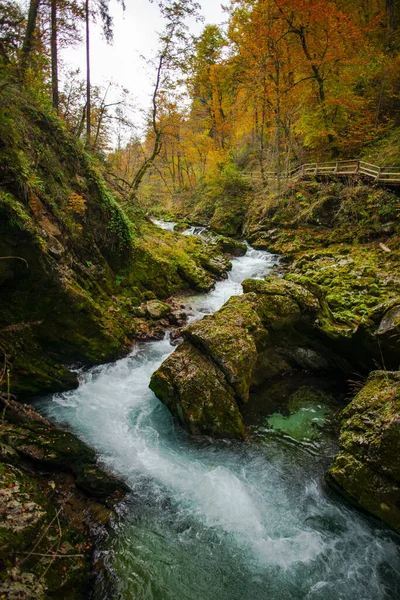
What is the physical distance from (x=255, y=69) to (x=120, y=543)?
21549 millimetres

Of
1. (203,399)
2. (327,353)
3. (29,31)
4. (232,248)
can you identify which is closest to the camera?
(203,399)

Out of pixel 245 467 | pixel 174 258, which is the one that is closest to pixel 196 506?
pixel 245 467

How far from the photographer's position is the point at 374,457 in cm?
402

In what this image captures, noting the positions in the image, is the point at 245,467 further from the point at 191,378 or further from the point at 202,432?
the point at 191,378

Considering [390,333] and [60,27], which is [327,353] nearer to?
[390,333]

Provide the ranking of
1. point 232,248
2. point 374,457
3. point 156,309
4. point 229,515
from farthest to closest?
1. point 232,248
2. point 156,309
3. point 229,515
4. point 374,457

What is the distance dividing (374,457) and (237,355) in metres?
2.78

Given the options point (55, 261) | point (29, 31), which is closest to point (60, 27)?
point (29, 31)

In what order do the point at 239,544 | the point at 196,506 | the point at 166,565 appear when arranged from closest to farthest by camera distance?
the point at 166,565
the point at 239,544
the point at 196,506

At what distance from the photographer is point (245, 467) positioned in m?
5.04

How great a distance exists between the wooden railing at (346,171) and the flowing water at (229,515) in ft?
37.8

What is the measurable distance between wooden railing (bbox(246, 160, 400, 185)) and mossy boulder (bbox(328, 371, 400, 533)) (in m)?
11.5

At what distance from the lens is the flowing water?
349 centimetres

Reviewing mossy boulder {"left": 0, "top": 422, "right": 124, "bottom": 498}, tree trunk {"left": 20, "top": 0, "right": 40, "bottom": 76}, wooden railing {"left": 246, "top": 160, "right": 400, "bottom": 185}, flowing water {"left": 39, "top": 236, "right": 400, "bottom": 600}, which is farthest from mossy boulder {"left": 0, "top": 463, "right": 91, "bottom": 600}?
wooden railing {"left": 246, "top": 160, "right": 400, "bottom": 185}
